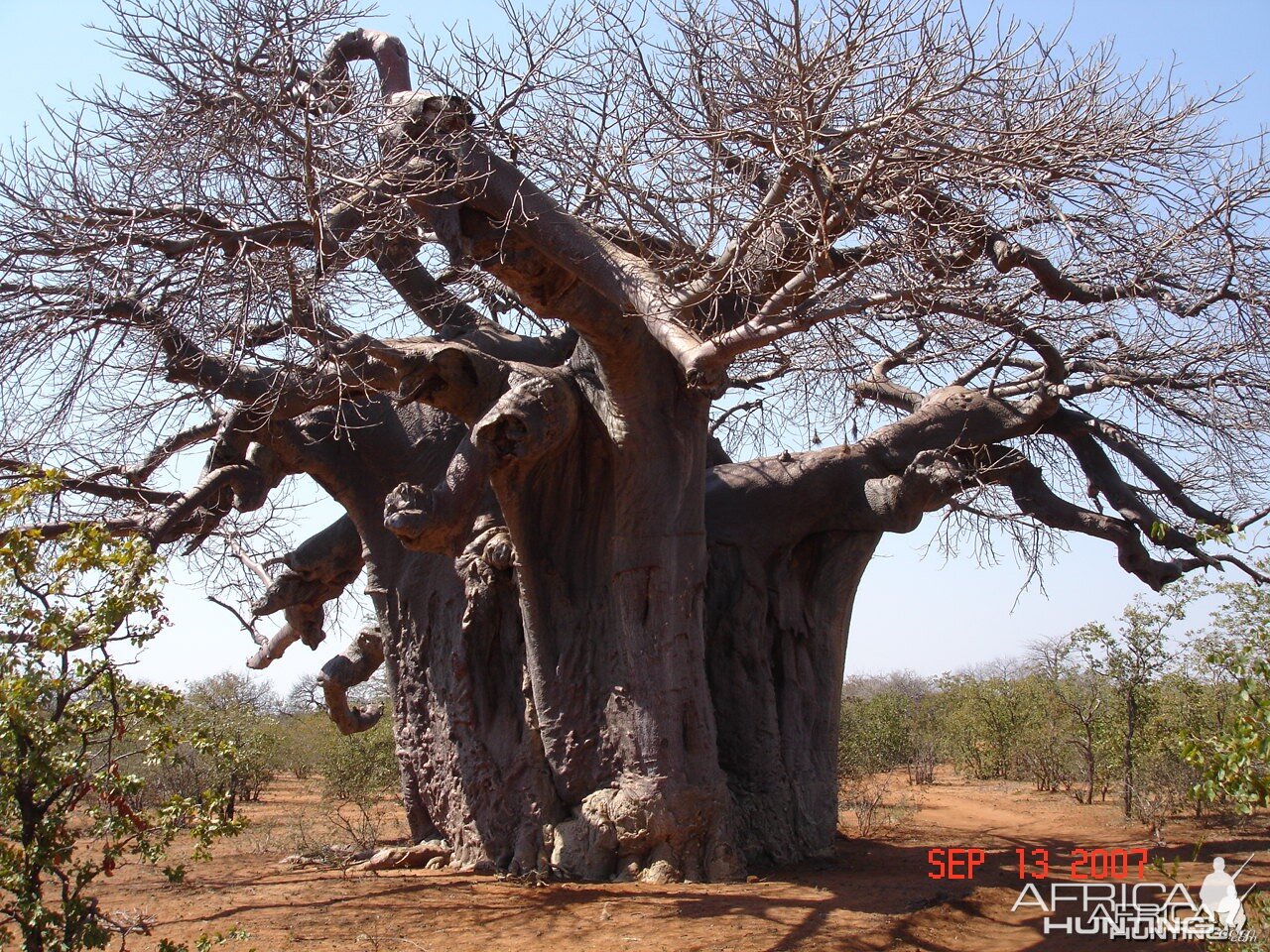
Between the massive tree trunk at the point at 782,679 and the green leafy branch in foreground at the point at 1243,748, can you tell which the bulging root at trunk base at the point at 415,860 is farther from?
the green leafy branch in foreground at the point at 1243,748

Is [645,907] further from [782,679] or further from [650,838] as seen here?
[782,679]

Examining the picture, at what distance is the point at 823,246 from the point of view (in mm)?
3889

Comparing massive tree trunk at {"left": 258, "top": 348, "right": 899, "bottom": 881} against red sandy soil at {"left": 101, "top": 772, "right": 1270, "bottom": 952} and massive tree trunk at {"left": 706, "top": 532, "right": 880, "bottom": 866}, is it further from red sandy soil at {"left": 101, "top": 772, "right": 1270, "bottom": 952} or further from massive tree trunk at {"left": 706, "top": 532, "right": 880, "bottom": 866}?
red sandy soil at {"left": 101, "top": 772, "right": 1270, "bottom": 952}

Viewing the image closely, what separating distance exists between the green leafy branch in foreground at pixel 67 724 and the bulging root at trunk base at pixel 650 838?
2.72 m

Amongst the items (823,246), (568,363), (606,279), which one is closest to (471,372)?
(568,363)

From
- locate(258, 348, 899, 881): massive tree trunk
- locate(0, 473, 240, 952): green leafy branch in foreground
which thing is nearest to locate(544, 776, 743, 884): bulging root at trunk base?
locate(258, 348, 899, 881): massive tree trunk

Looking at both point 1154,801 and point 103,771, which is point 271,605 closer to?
point 103,771

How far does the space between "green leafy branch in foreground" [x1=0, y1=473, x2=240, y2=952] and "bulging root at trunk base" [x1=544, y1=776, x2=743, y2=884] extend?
2.72m

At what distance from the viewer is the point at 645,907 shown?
16.1 feet

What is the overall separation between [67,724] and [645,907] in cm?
287

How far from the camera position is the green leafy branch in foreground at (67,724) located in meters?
2.78

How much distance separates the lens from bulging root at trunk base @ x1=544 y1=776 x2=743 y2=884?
219 inches

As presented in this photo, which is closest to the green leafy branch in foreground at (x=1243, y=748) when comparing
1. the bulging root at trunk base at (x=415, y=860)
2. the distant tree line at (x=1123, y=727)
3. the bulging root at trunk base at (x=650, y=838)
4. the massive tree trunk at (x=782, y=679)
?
the distant tree line at (x=1123, y=727)

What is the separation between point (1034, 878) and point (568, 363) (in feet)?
12.7
